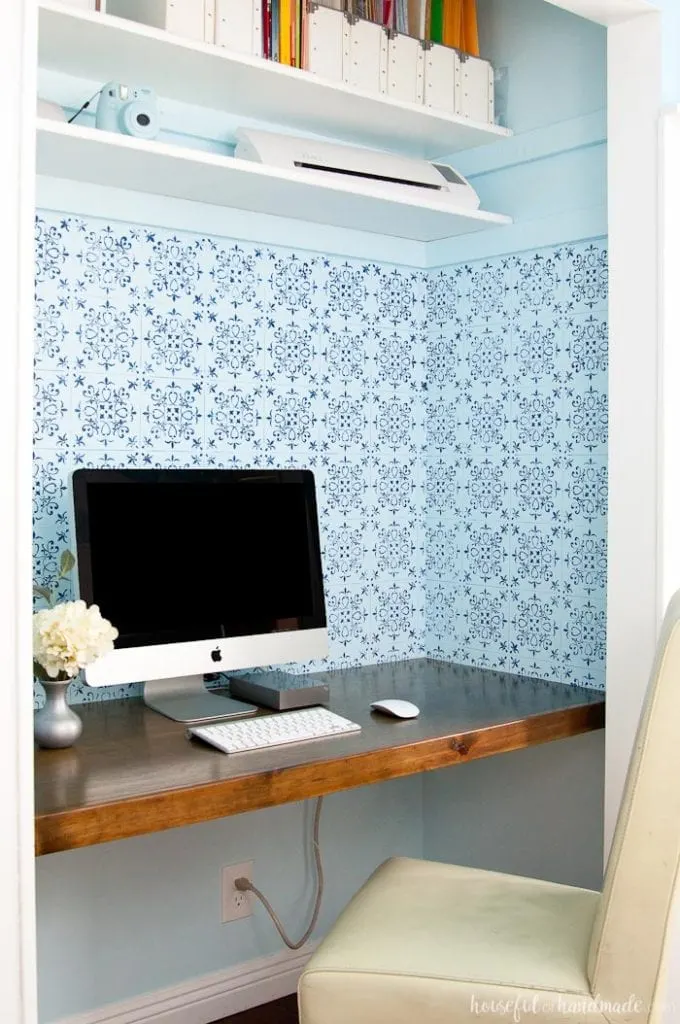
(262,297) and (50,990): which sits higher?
(262,297)

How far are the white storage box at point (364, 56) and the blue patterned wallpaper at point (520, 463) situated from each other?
20.6 inches

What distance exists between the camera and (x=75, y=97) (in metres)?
2.18

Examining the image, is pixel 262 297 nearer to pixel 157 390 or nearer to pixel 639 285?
pixel 157 390

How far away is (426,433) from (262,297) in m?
0.61

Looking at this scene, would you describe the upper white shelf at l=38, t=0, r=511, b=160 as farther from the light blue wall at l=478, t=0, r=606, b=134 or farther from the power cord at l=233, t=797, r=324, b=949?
the power cord at l=233, t=797, r=324, b=949

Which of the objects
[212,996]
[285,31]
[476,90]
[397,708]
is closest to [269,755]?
[397,708]

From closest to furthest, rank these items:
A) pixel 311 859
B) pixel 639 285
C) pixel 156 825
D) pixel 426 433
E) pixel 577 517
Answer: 1. pixel 156 825
2. pixel 639 285
3. pixel 577 517
4. pixel 311 859
5. pixel 426 433

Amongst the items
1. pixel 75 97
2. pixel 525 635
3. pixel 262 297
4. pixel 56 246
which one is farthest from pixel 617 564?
pixel 75 97

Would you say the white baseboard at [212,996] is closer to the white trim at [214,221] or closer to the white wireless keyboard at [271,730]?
the white wireless keyboard at [271,730]

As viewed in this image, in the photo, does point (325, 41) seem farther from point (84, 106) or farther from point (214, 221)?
point (84, 106)

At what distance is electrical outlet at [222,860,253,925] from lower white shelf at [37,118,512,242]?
1.50m

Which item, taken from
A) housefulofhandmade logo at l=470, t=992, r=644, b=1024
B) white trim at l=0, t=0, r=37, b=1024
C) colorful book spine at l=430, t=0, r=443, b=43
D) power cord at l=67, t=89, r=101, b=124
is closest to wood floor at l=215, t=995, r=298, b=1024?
housefulofhandmade logo at l=470, t=992, r=644, b=1024

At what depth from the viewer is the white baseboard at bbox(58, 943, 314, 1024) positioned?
7.63 feet

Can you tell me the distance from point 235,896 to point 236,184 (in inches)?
62.1
